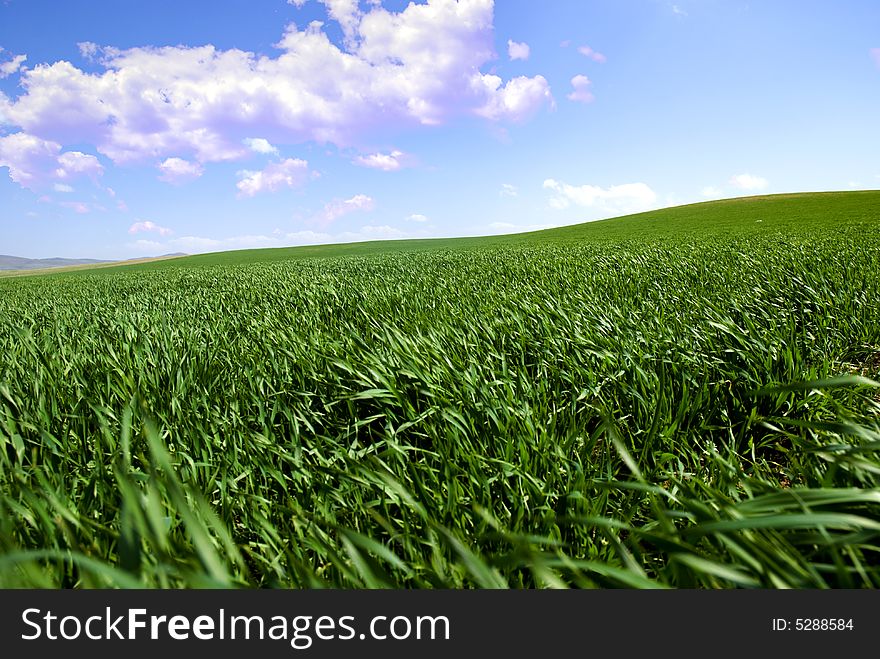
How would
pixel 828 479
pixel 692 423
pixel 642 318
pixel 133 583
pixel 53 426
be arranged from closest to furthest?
1. pixel 133 583
2. pixel 828 479
3. pixel 53 426
4. pixel 692 423
5. pixel 642 318

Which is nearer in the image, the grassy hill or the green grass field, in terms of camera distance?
the green grass field

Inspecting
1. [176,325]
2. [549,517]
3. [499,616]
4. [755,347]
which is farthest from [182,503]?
[176,325]

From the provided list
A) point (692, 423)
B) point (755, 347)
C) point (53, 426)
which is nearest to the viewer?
point (53, 426)

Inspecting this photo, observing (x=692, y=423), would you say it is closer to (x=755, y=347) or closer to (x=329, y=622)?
(x=755, y=347)

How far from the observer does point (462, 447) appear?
169 cm

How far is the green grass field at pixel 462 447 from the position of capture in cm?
90

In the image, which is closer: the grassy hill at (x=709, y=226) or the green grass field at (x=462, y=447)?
the green grass field at (x=462, y=447)

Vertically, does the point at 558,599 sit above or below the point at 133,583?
below

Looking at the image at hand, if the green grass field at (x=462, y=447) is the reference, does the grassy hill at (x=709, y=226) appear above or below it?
above

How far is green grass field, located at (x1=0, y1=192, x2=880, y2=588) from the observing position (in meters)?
0.90

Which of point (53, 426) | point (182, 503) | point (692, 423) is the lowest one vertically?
point (692, 423)

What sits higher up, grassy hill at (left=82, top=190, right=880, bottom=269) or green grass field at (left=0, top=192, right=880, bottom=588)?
grassy hill at (left=82, top=190, right=880, bottom=269)

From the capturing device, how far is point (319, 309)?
4.91m

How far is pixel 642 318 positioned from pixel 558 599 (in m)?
3.02
